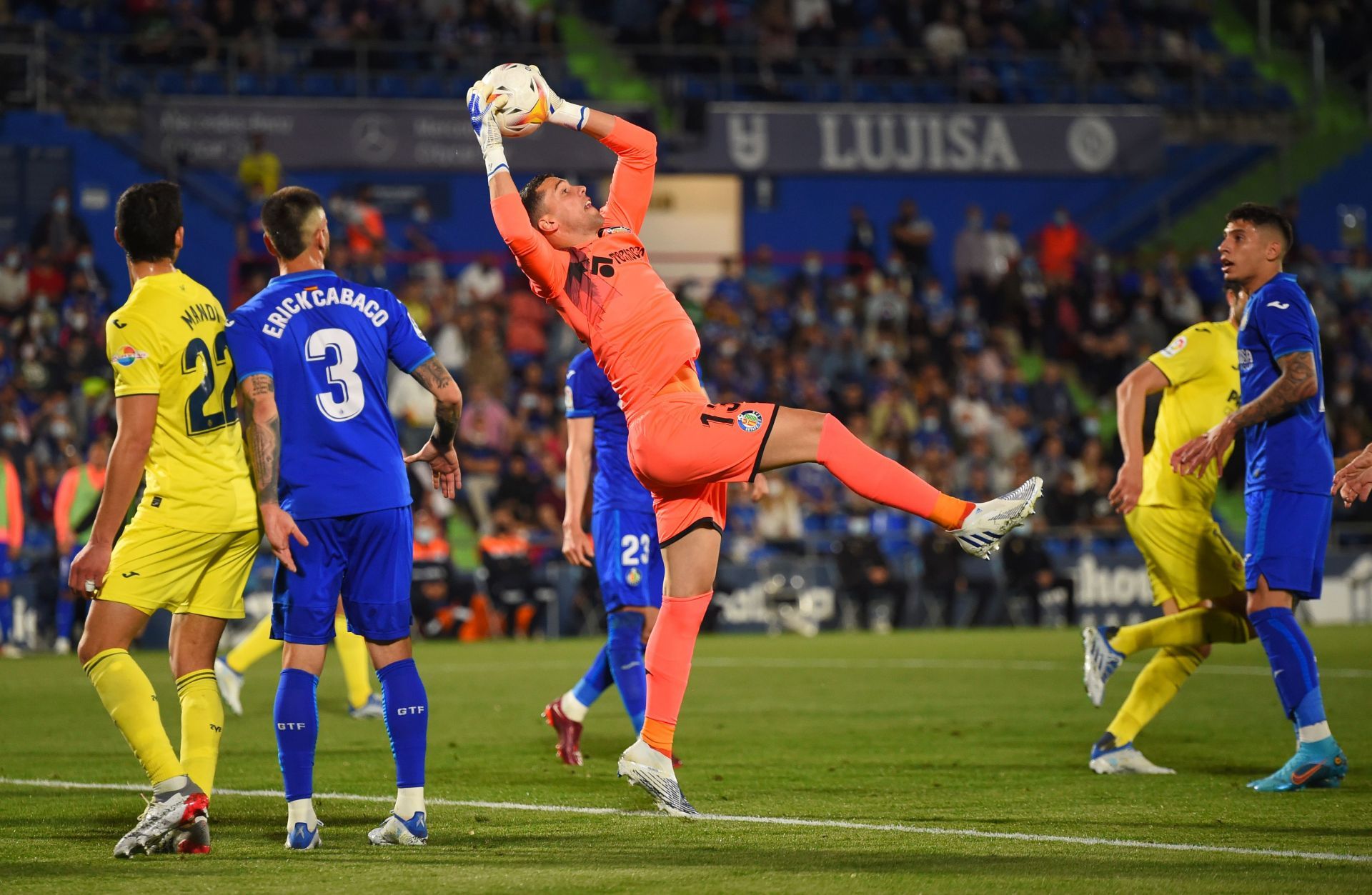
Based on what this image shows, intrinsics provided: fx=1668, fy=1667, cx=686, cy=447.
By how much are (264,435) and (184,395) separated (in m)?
0.46

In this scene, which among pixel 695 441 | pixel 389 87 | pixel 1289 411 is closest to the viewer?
pixel 695 441

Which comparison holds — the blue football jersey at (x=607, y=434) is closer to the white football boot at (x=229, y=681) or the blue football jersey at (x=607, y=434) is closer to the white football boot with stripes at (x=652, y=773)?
the white football boot with stripes at (x=652, y=773)

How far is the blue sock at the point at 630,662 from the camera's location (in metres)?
8.84

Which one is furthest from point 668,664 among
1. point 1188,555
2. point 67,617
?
point 67,617

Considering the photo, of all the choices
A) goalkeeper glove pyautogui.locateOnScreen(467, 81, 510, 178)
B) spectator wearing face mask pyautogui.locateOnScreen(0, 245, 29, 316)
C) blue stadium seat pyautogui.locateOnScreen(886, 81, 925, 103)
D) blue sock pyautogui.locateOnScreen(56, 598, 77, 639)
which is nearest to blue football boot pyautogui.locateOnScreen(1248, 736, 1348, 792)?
goalkeeper glove pyautogui.locateOnScreen(467, 81, 510, 178)

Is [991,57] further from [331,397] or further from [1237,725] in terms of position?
[331,397]

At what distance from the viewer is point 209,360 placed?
6.41m

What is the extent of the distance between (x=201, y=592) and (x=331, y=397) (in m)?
0.95

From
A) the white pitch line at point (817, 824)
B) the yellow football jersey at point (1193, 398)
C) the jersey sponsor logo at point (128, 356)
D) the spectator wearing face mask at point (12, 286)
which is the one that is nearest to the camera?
the white pitch line at point (817, 824)

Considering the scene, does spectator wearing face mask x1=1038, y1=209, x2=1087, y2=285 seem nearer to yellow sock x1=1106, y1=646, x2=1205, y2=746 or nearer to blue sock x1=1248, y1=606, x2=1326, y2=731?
yellow sock x1=1106, y1=646, x2=1205, y2=746

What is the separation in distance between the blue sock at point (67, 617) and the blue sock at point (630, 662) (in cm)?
1160

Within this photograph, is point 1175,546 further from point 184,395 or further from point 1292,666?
point 184,395

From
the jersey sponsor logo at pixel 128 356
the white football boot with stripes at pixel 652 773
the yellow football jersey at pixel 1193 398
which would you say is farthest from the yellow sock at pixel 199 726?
the yellow football jersey at pixel 1193 398

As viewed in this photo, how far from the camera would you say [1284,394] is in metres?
7.57
